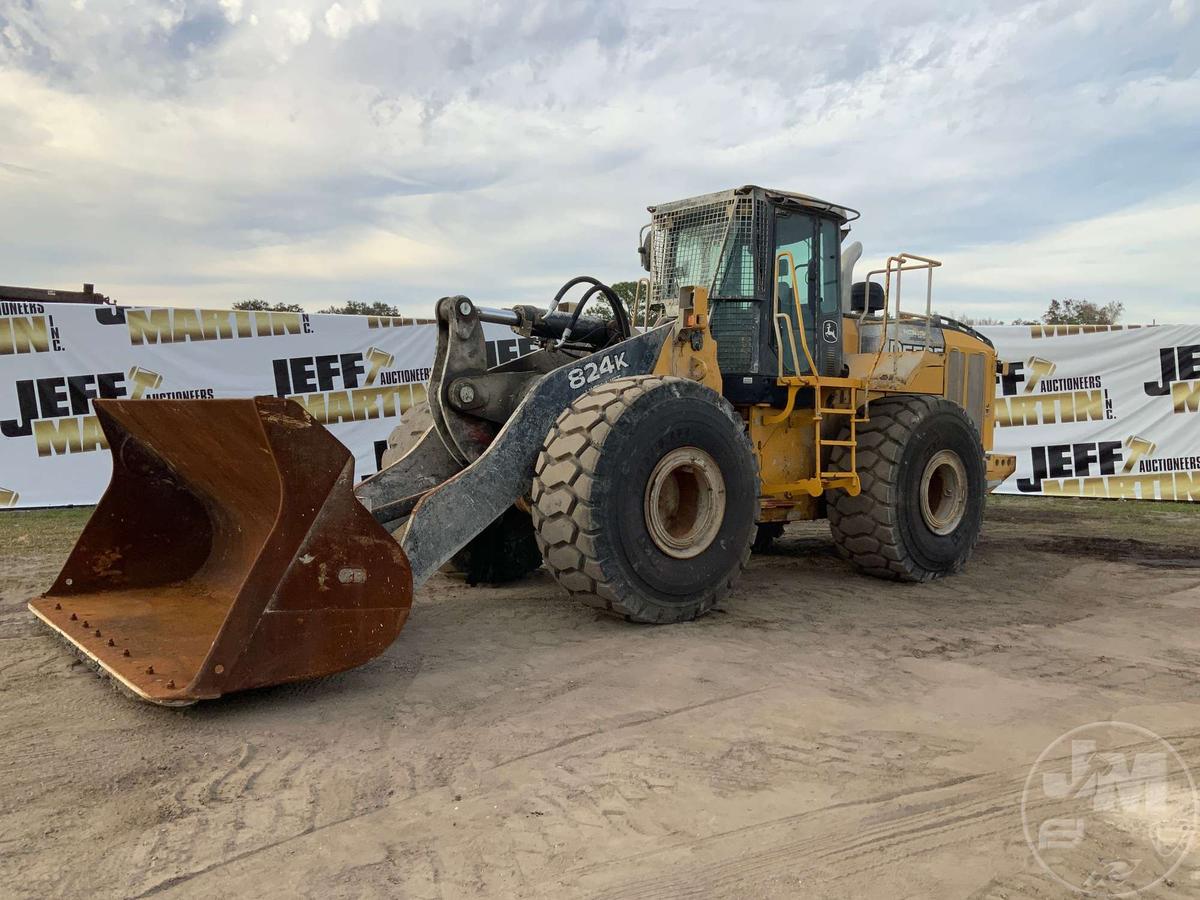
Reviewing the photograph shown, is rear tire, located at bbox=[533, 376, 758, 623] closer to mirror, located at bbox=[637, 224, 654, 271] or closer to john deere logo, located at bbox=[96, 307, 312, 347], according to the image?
mirror, located at bbox=[637, 224, 654, 271]

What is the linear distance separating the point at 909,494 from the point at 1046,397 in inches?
299

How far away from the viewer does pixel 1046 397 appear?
12.7 m

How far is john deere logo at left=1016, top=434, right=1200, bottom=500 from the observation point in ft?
→ 41.0

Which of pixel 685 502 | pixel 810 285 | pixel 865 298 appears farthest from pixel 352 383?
pixel 685 502

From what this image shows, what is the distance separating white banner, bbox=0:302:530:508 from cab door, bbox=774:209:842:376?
21.9 ft

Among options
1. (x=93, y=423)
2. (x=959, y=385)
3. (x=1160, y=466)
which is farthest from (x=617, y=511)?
(x=1160, y=466)

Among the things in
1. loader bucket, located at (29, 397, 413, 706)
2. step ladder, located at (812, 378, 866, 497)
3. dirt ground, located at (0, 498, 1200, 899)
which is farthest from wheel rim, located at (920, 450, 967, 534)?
loader bucket, located at (29, 397, 413, 706)

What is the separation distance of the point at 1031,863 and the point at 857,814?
48 centimetres

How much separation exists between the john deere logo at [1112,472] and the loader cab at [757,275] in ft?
25.2

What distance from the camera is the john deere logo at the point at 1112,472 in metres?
12.5

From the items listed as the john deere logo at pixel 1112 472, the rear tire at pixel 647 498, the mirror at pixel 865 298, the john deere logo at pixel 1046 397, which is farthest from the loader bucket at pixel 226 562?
the john deere logo at pixel 1112 472

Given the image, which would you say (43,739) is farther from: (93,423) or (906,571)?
(93,423)

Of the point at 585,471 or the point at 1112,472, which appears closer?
the point at 585,471

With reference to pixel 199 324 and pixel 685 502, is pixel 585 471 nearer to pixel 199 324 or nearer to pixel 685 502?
pixel 685 502
